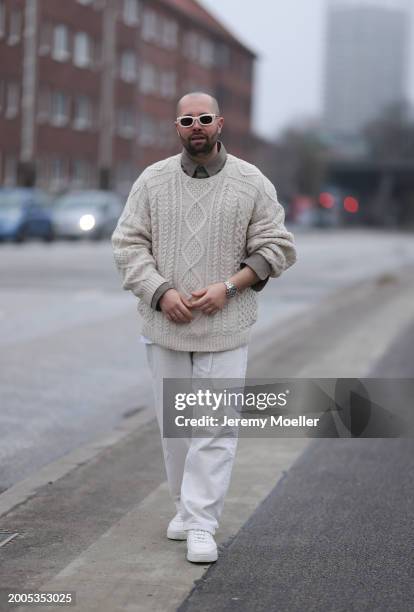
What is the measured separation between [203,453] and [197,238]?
0.81 metres

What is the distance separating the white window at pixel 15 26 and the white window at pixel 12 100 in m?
1.90

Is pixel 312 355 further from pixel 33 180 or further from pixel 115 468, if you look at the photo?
pixel 33 180

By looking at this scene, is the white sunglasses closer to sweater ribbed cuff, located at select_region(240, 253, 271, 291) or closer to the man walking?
the man walking

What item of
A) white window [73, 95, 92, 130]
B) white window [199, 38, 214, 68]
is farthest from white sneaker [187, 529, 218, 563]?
white window [199, 38, 214, 68]

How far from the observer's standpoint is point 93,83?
6097cm

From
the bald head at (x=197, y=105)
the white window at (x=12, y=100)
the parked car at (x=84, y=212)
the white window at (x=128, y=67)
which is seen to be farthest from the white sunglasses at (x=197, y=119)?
the white window at (x=128, y=67)

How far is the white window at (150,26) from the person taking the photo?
6744 centimetres

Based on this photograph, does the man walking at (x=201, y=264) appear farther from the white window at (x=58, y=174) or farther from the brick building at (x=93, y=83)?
the white window at (x=58, y=174)

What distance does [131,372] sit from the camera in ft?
33.7

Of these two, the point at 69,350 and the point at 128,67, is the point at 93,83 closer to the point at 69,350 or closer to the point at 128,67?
the point at 128,67

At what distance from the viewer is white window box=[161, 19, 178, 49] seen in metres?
71.2

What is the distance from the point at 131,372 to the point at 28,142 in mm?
44854

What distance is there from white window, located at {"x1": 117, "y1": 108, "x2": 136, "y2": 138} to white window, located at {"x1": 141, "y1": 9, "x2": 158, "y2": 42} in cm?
478

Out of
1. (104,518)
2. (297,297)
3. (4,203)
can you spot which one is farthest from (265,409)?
(4,203)
